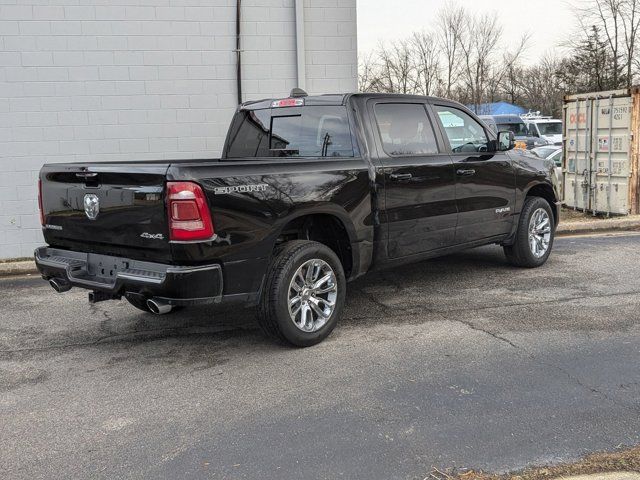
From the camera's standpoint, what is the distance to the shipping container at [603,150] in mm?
11164

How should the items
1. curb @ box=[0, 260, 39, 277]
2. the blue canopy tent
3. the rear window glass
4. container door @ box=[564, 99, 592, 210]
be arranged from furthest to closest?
the blue canopy tent, container door @ box=[564, 99, 592, 210], curb @ box=[0, 260, 39, 277], the rear window glass

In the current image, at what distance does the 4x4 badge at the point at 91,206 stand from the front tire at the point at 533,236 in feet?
14.9

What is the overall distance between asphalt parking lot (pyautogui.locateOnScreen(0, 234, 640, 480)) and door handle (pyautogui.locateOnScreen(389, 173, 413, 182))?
1210 mm

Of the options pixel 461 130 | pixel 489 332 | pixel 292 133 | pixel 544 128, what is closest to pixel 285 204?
pixel 292 133

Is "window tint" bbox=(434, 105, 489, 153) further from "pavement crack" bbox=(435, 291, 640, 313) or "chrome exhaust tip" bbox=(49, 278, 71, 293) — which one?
"chrome exhaust tip" bbox=(49, 278, 71, 293)

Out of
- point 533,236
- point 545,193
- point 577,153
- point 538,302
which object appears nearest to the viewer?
point 538,302

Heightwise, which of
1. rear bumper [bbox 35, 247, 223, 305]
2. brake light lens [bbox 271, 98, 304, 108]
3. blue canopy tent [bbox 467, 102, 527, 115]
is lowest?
rear bumper [bbox 35, 247, 223, 305]

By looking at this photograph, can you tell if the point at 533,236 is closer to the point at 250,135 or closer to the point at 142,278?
the point at 250,135

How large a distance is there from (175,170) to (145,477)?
74.2 inches

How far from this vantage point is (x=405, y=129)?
5922mm

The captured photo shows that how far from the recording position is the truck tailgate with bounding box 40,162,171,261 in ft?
14.0

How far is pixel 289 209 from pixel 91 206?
1.41 m

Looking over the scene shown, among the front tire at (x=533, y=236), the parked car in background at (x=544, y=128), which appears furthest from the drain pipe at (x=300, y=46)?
the parked car in background at (x=544, y=128)

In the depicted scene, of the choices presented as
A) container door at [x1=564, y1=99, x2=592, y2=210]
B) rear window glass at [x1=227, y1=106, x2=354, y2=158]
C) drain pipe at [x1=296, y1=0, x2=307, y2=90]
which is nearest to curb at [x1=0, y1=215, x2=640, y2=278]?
container door at [x1=564, y1=99, x2=592, y2=210]
